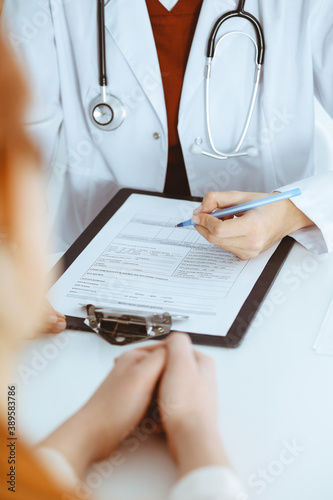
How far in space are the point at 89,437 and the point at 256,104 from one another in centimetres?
73

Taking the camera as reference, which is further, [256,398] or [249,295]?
[249,295]

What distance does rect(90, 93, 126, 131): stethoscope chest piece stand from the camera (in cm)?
98

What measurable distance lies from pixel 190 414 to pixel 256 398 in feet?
0.28

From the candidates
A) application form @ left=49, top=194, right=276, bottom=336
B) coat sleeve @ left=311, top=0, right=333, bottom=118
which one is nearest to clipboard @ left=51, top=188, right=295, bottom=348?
application form @ left=49, top=194, right=276, bottom=336

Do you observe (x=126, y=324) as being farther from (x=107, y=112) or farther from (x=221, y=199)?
(x=107, y=112)

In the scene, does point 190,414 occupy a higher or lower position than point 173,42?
lower

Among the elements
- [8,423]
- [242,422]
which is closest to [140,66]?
[242,422]

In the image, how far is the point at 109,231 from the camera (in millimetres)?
812

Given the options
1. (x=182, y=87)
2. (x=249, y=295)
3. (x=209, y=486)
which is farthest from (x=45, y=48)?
(x=209, y=486)

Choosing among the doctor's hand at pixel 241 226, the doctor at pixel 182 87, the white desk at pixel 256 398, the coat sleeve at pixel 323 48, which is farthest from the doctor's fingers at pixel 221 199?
the coat sleeve at pixel 323 48

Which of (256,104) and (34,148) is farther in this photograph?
(256,104)

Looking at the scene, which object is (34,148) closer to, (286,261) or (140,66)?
(286,261)

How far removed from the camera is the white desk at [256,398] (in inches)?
16.5

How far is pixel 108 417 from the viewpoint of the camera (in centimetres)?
44
